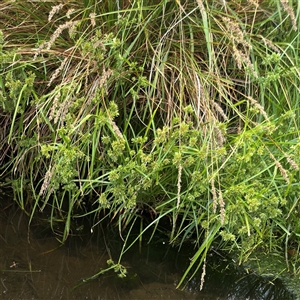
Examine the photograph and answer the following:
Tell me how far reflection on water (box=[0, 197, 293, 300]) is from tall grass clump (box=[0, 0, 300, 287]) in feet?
0.23

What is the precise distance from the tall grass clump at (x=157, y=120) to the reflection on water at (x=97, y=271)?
0.07 m

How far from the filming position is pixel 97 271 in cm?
209

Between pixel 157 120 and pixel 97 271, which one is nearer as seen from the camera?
pixel 97 271

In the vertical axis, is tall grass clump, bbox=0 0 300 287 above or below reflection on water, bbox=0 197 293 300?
above

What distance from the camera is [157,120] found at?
251 cm

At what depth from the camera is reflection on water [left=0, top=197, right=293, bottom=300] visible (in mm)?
1991

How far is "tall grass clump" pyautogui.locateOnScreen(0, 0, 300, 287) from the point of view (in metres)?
2.04

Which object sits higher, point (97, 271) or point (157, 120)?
point (157, 120)

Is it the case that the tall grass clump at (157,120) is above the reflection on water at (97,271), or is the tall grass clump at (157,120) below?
above

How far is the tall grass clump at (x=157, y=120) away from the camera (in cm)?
204

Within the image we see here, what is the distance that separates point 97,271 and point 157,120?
0.79m

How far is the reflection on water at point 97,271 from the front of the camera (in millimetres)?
1991

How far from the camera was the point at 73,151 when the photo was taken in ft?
6.39

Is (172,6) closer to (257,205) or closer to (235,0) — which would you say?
(235,0)
